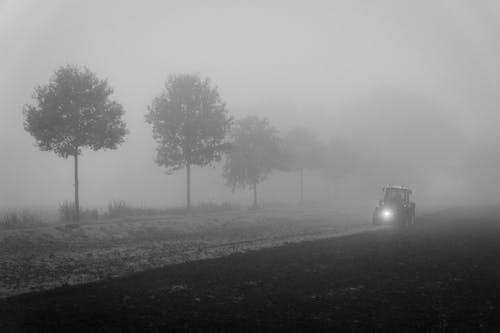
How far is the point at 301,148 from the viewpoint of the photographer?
272 ft

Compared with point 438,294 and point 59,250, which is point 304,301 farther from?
point 59,250

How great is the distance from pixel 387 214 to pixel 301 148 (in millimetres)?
41786

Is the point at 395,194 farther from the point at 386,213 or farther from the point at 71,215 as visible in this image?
the point at 71,215

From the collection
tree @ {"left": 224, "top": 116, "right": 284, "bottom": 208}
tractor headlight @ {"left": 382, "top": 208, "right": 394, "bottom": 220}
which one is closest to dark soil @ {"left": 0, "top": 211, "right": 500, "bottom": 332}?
tractor headlight @ {"left": 382, "top": 208, "right": 394, "bottom": 220}

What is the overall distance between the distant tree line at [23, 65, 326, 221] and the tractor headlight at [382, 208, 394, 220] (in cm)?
1588

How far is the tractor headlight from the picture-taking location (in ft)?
137

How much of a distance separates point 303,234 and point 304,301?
66.5 ft

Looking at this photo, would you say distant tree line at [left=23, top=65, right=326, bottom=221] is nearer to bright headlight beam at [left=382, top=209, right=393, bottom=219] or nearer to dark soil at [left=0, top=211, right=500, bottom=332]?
bright headlight beam at [left=382, top=209, right=393, bottom=219]

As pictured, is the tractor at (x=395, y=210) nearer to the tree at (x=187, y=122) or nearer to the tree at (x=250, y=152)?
the tree at (x=187, y=122)

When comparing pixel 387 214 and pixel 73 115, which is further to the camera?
pixel 387 214

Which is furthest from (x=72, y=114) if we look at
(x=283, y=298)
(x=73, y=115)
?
(x=283, y=298)

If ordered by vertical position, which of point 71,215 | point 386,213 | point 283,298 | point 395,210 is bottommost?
point 283,298

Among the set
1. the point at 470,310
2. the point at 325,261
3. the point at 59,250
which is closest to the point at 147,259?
the point at 59,250

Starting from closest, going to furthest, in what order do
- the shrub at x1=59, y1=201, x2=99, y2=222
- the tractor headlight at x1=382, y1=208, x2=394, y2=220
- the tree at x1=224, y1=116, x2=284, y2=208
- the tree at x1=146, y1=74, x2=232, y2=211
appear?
1. the shrub at x1=59, y1=201, x2=99, y2=222
2. the tractor headlight at x1=382, y1=208, x2=394, y2=220
3. the tree at x1=146, y1=74, x2=232, y2=211
4. the tree at x1=224, y1=116, x2=284, y2=208
